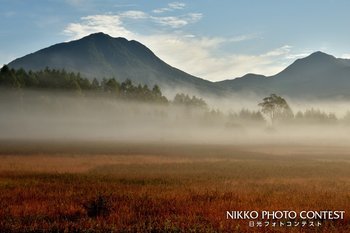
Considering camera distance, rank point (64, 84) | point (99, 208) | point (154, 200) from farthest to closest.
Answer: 1. point (64, 84)
2. point (154, 200)
3. point (99, 208)

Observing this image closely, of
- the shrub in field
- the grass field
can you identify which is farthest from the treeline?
the shrub in field

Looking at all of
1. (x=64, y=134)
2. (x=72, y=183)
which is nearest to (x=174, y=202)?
(x=72, y=183)

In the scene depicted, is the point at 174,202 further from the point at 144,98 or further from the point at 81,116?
the point at 144,98

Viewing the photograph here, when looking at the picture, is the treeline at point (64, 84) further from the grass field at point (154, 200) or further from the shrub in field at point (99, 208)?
the shrub in field at point (99, 208)

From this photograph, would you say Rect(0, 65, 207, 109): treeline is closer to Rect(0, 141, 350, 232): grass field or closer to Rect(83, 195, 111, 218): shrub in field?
Rect(0, 141, 350, 232): grass field

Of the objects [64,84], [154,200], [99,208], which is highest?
[64,84]

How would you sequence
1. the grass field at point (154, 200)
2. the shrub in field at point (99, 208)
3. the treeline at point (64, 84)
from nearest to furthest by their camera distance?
the grass field at point (154, 200)
the shrub in field at point (99, 208)
the treeline at point (64, 84)

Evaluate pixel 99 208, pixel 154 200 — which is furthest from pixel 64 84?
pixel 99 208

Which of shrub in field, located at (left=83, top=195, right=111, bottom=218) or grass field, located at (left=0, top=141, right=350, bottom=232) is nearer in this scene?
grass field, located at (left=0, top=141, right=350, bottom=232)

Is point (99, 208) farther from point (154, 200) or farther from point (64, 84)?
point (64, 84)

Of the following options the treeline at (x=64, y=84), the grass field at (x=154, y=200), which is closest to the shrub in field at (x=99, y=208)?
the grass field at (x=154, y=200)

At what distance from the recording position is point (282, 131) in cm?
18525

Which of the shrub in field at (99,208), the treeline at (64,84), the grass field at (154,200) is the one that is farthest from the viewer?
the treeline at (64,84)

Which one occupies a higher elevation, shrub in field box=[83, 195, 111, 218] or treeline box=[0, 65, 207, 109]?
treeline box=[0, 65, 207, 109]
